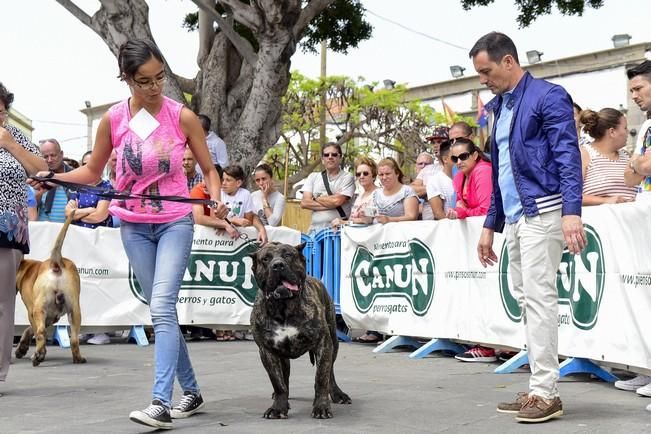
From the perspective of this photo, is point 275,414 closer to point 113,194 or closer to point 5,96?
point 113,194

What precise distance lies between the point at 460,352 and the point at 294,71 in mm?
32359

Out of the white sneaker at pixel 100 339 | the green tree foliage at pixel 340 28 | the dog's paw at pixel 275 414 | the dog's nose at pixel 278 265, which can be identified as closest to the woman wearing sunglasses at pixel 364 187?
the white sneaker at pixel 100 339

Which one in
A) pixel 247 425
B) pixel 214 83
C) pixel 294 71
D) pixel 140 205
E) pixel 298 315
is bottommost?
pixel 247 425

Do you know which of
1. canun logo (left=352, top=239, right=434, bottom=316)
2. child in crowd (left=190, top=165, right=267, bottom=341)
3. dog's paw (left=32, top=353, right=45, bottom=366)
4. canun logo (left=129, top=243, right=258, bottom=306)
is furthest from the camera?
canun logo (left=129, top=243, right=258, bottom=306)

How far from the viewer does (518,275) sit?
19.6 feet

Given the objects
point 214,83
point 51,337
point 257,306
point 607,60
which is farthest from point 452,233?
point 607,60

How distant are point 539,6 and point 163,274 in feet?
39.2

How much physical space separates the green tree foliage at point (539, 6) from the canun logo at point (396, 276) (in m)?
7.01

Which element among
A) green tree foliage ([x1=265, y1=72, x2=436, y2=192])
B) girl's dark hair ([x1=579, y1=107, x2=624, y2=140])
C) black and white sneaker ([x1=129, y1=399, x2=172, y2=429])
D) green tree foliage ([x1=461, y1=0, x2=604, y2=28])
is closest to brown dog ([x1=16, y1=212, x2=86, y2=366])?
black and white sneaker ([x1=129, y1=399, x2=172, y2=429])

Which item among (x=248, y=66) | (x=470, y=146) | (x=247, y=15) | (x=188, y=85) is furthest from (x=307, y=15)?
(x=470, y=146)

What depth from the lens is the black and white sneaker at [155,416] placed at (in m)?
5.21

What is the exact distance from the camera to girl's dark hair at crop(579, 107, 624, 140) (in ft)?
25.1

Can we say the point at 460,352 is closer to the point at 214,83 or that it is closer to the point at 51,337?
the point at 51,337

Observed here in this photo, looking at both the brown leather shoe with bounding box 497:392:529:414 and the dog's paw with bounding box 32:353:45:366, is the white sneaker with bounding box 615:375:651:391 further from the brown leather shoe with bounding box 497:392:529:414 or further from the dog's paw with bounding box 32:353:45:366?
the dog's paw with bounding box 32:353:45:366
